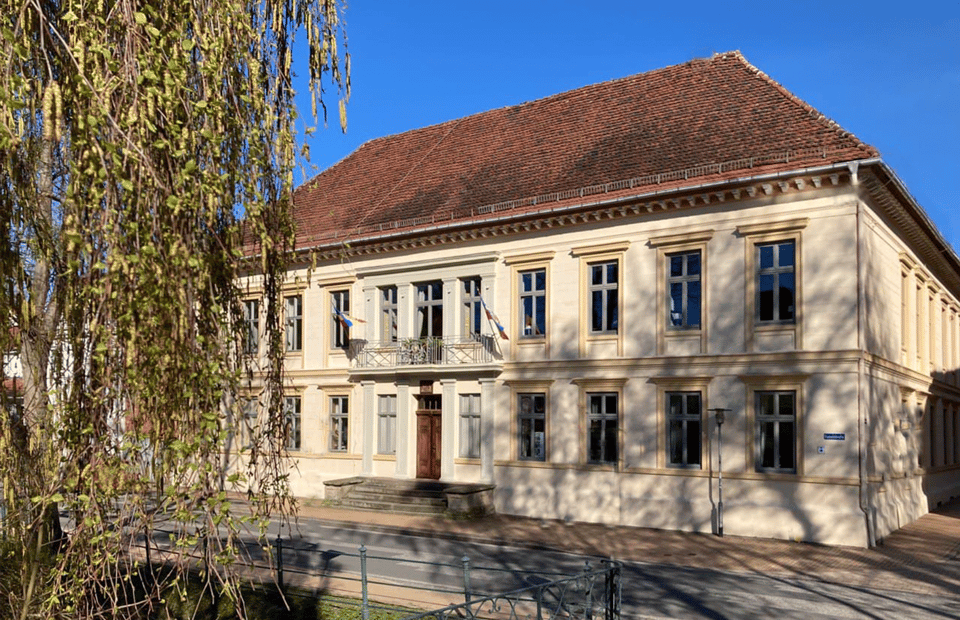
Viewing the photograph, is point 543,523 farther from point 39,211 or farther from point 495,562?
point 39,211

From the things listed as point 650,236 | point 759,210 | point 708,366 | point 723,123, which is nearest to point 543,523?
point 708,366

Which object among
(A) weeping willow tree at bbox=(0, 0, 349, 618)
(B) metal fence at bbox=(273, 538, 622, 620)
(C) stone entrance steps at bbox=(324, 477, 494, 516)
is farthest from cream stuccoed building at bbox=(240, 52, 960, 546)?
(A) weeping willow tree at bbox=(0, 0, 349, 618)

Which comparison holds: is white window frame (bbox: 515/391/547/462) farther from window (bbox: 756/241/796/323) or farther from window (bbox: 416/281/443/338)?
window (bbox: 756/241/796/323)

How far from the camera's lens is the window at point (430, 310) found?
28047mm

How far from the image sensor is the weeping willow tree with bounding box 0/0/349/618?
503cm

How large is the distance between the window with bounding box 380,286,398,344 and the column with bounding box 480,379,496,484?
13.3 feet

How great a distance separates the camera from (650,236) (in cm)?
2369

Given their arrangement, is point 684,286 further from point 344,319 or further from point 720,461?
point 344,319

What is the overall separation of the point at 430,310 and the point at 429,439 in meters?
3.80

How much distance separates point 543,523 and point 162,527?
1910cm

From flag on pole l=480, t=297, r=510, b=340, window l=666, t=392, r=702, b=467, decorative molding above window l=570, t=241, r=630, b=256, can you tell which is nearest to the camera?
window l=666, t=392, r=702, b=467

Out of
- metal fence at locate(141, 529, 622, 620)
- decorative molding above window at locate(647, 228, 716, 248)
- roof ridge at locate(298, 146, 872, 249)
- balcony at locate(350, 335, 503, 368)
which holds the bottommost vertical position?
metal fence at locate(141, 529, 622, 620)

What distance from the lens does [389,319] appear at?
29.2 m

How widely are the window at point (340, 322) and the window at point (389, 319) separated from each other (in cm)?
144
